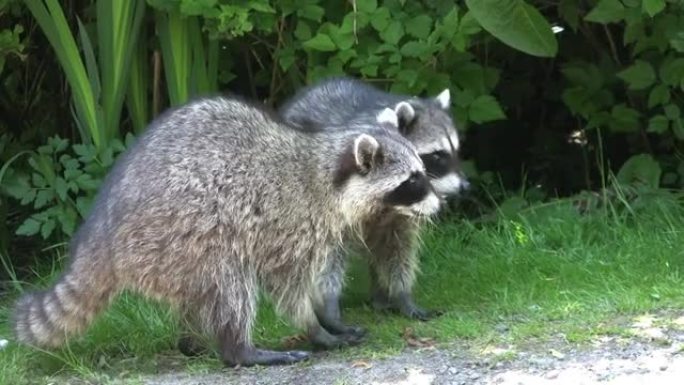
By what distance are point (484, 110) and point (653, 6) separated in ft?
3.04

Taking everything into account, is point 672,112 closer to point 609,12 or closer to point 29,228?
point 609,12

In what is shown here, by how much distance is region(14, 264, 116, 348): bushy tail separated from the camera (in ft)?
16.4

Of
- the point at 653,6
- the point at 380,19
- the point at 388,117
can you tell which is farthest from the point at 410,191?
the point at 653,6

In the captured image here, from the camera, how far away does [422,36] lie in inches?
245

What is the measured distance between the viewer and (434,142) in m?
5.98

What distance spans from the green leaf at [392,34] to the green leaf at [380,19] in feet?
0.07

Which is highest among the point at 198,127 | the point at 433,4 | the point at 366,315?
the point at 433,4

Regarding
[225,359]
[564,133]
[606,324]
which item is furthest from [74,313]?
[564,133]

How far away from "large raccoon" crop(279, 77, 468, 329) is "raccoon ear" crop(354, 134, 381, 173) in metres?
0.42

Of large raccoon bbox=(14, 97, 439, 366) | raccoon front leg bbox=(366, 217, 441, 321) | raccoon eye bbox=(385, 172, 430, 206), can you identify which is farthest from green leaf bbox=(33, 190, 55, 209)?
raccoon eye bbox=(385, 172, 430, 206)

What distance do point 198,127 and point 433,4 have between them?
169cm

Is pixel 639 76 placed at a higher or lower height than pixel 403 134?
higher

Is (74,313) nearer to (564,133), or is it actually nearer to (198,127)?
(198,127)

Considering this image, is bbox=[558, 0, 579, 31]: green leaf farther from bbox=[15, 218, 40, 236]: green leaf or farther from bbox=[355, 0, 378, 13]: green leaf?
bbox=[15, 218, 40, 236]: green leaf
